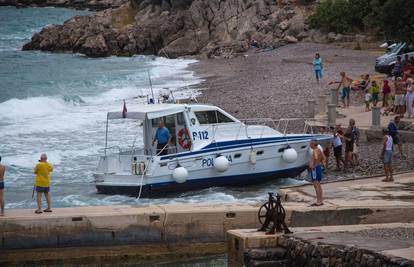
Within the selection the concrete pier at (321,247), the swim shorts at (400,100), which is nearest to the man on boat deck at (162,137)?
the concrete pier at (321,247)

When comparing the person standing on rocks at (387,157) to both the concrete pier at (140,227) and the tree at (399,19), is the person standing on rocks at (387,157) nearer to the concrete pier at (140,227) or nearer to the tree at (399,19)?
the concrete pier at (140,227)

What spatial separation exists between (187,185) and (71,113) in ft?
71.1

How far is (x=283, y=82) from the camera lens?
46.5m

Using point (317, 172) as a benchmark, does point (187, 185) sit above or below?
below

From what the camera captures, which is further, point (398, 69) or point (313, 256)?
point (398, 69)

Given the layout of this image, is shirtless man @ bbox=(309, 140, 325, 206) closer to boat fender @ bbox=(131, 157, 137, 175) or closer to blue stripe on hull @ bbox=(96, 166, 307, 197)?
blue stripe on hull @ bbox=(96, 166, 307, 197)

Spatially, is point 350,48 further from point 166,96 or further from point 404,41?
point 166,96

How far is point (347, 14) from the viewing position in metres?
64.6

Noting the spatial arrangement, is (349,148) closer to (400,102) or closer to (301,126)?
(400,102)

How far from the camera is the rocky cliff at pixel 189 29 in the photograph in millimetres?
70062

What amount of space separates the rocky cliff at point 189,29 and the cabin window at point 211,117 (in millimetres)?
40361

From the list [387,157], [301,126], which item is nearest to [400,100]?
[301,126]

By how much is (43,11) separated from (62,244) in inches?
4842

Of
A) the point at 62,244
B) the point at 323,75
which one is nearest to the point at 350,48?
the point at 323,75
